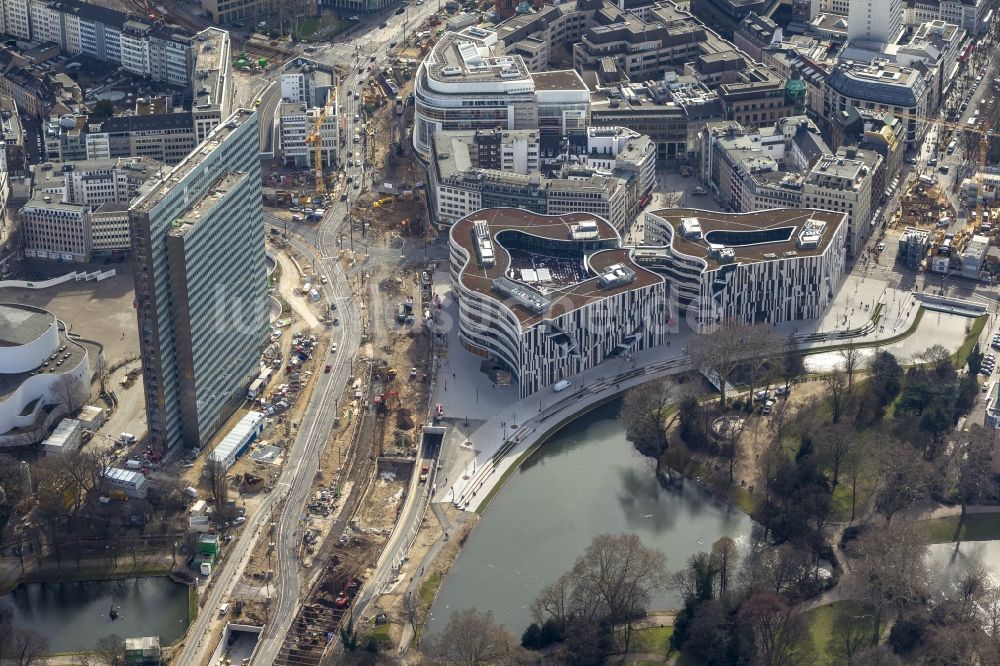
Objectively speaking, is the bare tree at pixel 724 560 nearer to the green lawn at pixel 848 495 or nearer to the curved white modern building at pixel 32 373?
the green lawn at pixel 848 495

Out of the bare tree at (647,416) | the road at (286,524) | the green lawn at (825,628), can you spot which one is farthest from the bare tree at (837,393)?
the road at (286,524)

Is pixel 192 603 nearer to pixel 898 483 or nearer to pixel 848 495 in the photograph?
pixel 848 495

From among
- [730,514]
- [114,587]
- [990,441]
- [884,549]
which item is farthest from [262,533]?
[990,441]

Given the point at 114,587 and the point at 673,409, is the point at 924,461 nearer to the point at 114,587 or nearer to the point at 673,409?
the point at 673,409

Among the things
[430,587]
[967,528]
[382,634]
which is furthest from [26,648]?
[967,528]

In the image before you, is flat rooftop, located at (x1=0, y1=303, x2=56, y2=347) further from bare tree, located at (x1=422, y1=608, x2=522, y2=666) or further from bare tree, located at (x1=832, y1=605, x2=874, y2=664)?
bare tree, located at (x1=832, y1=605, x2=874, y2=664)

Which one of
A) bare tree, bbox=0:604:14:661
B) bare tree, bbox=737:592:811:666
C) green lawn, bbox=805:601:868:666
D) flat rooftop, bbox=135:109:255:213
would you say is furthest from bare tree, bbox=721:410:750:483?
bare tree, bbox=0:604:14:661
